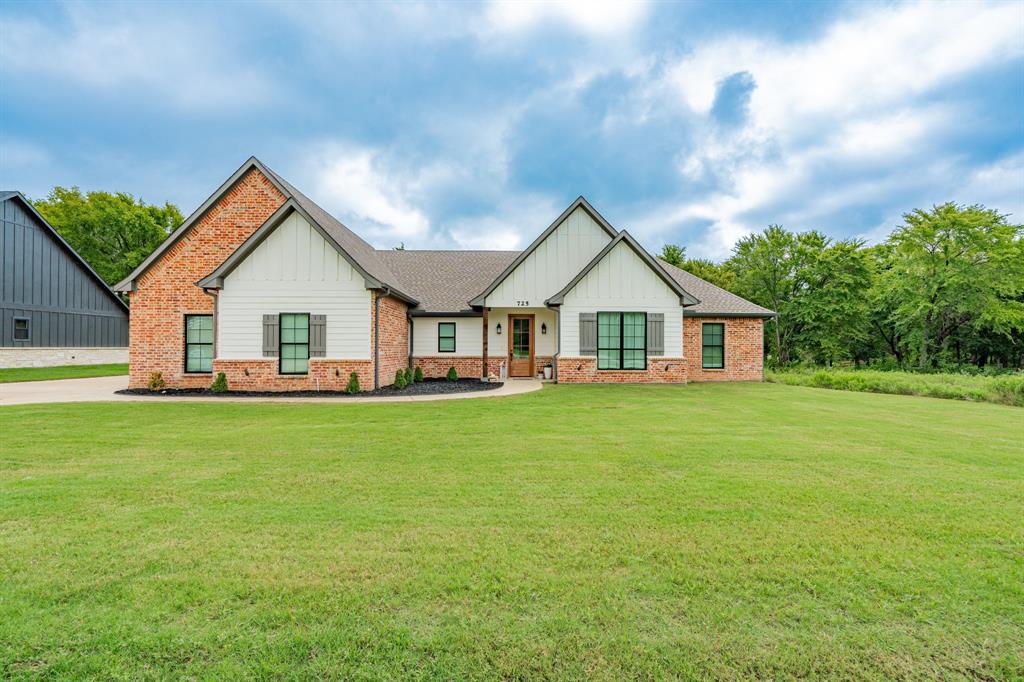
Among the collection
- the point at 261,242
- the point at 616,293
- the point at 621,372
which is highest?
the point at 261,242

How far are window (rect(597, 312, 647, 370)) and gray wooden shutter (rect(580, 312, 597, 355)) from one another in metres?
0.22

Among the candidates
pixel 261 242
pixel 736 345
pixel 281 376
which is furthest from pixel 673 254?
pixel 281 376

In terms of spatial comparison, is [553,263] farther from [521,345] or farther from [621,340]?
[621,340]

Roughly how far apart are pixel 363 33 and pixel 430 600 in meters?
19.6

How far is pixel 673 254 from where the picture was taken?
41.8 metres

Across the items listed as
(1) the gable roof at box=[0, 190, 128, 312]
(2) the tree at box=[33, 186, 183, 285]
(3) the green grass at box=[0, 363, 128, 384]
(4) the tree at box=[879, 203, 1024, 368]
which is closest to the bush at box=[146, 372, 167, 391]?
(3) the green grass at box=[0, 363, 128, 384]

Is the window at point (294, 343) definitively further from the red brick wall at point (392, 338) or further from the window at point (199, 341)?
the window at point (199, 341)

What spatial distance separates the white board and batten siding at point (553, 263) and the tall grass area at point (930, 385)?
9.57 metres

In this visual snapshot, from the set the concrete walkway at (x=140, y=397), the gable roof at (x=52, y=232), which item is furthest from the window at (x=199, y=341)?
the gable roof at (x=52, y=232)

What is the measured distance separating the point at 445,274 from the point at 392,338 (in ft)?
21.0

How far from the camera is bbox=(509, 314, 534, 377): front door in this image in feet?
62.0

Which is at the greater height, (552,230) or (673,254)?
(673,254)

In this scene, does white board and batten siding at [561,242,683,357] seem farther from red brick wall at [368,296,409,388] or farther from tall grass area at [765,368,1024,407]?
tall grass area at [765,368,1024,407]

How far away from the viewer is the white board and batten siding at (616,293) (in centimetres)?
1672
